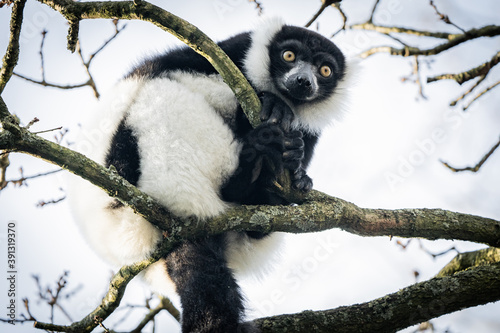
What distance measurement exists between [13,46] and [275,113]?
2.22 meters

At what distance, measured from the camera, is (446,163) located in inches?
195

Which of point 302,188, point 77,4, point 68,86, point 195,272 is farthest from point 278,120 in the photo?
point 68,86

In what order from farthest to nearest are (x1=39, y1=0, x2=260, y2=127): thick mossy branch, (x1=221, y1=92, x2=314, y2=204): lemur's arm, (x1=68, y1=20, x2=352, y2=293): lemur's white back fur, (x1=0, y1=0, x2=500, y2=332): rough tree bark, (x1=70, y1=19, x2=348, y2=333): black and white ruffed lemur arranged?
(x1=221, y1=92, x2=314, y2=204): lemur's arm → (x1=68, y1=20, x2=352, y2=293): lemur's white back fur → (x1=70, y1=19, x2=348, y2=333): black and white ruffed lemur → (x1=39, y1=0, x2=260, y2=127): thick mossy branch → (x1=0, y1=0, x2=500, y2=332): rough tree bark

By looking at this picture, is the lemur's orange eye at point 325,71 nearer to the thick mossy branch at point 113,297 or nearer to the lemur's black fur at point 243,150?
the lemur's black fur at point 243,150

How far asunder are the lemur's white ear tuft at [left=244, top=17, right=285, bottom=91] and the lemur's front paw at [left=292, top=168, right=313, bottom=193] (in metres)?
1.21

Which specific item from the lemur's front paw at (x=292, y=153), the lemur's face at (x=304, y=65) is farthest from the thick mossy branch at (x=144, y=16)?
the lemur's face at (x=304, y=65)

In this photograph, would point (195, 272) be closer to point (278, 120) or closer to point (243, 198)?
point (243, 198)

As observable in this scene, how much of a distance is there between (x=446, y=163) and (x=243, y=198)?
239 cm

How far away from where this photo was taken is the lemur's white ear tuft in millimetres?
4844

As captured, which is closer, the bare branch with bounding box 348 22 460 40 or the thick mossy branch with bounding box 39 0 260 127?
the thick mossy branch with bounding box 39 0 260 127

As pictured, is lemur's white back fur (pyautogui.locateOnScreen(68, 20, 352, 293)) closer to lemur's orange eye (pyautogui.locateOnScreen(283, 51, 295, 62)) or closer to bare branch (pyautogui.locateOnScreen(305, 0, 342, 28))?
lemur's orange eye (pyautogui.locateOnScreen(283, 51, 295, 62))

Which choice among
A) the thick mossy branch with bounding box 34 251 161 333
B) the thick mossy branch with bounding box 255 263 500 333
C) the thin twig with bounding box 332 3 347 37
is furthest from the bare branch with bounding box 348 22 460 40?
the thick mossy branch with bounding box 34 251 161 333

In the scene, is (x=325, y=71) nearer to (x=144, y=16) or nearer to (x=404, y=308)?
(x=144, y=16)

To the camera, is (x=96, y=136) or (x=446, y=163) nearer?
(x=96, y=136)
